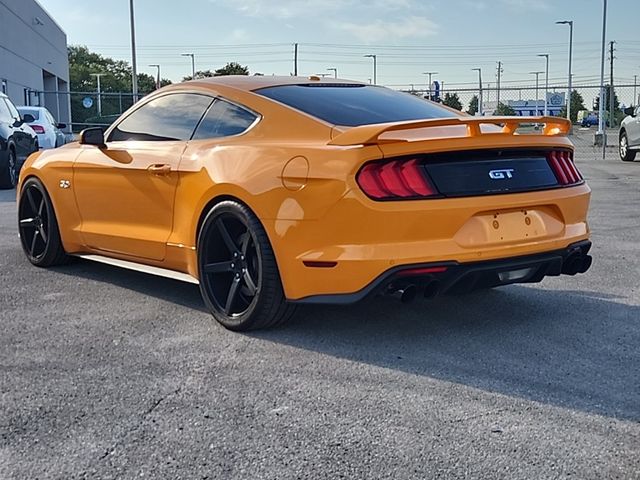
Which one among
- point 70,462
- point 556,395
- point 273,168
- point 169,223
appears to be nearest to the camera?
point 70,462

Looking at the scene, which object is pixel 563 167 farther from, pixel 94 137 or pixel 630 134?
pixel 630 134

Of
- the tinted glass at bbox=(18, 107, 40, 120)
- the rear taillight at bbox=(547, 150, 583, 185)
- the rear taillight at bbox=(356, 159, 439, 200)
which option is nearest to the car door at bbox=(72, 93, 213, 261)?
the rear taillight at bbox=(356, 159, 439, 200)

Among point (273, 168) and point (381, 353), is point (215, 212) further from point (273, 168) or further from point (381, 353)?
point (381, 353)

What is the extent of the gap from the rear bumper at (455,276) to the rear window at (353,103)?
2.93 feet

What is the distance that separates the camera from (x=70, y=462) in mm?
2762

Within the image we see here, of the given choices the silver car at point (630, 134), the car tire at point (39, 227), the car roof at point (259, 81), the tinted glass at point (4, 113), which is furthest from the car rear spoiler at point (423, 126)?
the silver car at point (630, 134)

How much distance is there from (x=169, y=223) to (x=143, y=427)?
6.56ft

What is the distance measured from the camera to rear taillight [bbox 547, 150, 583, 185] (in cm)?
448

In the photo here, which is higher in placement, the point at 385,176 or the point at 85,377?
the point at 385,176

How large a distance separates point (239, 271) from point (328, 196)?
30.6 inches

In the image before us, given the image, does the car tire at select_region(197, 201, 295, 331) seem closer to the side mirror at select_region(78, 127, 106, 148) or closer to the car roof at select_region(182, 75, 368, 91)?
the car roof at select_region(182, 75, 368, 91)

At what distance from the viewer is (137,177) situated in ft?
16.6

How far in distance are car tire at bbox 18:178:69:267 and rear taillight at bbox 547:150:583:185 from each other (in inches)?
140

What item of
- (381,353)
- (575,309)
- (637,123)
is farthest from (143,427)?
(637,123)
